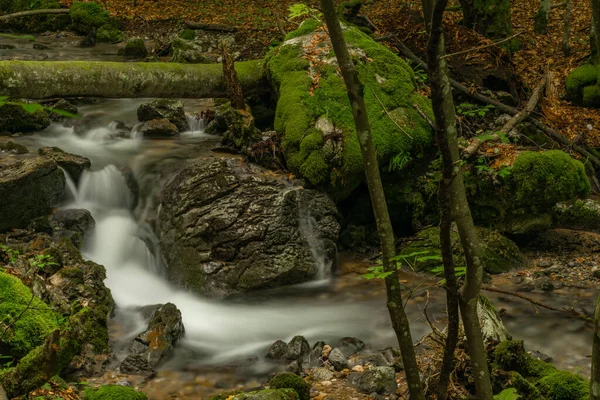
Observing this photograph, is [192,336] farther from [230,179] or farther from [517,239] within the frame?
[517,239]

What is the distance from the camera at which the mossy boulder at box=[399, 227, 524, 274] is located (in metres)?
8.40

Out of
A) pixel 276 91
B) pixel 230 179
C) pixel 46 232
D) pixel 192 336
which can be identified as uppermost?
pixel 276 91

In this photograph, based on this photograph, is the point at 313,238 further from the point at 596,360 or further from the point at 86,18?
the point at 86,18

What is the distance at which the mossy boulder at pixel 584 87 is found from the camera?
40.1 feet

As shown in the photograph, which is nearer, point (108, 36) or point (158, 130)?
point (158, 130)

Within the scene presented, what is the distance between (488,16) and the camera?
43.7ft

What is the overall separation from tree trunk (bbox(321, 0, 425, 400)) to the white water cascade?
3528 mm

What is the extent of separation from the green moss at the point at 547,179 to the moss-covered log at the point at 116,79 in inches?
193

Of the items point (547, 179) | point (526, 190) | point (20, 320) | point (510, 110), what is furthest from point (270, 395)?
point (510, 110)

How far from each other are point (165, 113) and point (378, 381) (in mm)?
7417

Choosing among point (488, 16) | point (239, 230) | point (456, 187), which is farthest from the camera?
point (488, 16)

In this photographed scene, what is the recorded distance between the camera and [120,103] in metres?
12.8

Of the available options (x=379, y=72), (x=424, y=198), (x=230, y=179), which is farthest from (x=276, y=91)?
(x=424, y=198)

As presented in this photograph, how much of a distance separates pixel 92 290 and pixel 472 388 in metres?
4.33
